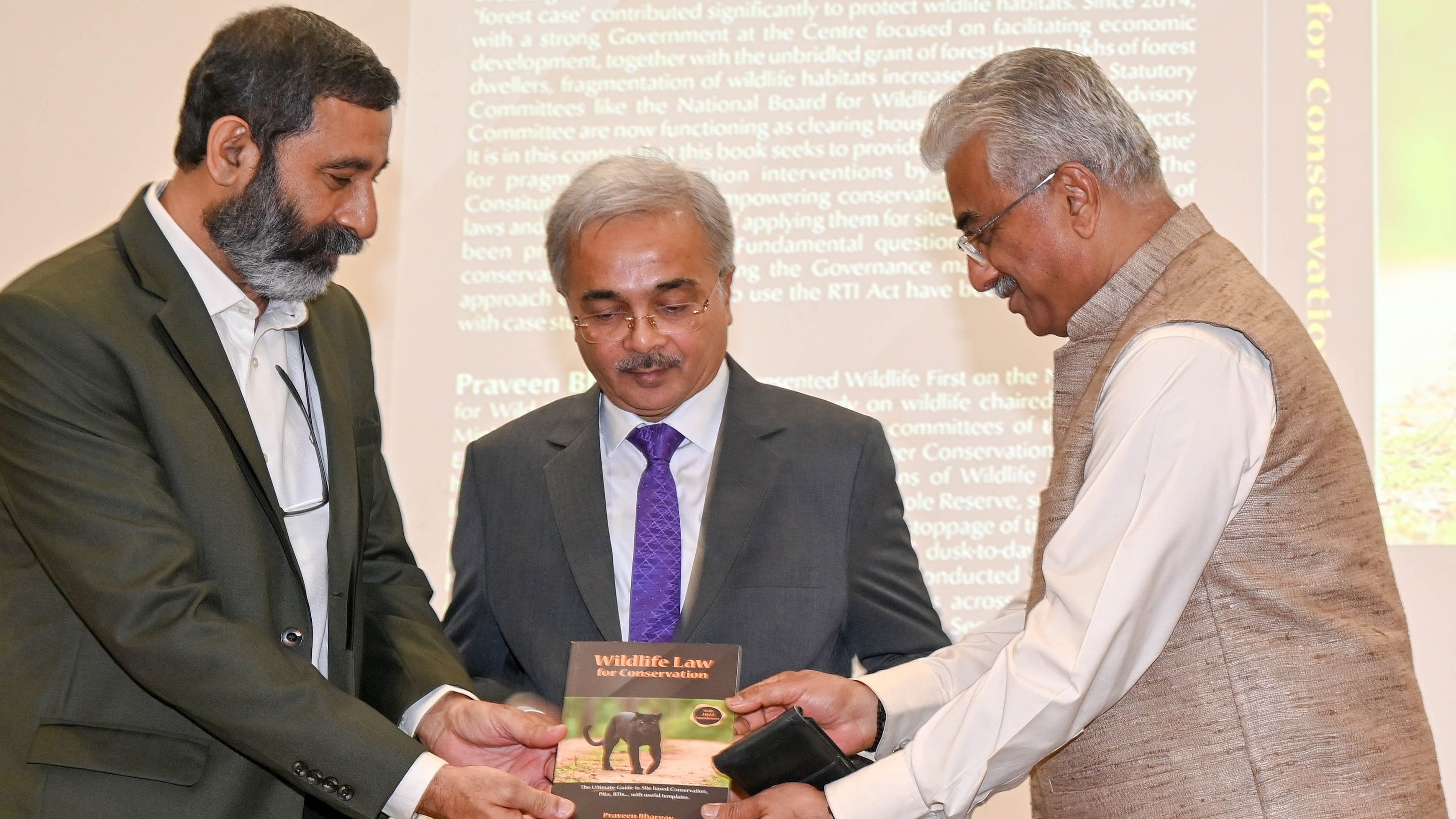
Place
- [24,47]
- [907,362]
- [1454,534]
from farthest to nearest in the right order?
[24,47] < [907,362] < [1454,534]

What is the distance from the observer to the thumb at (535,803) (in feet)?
7.82

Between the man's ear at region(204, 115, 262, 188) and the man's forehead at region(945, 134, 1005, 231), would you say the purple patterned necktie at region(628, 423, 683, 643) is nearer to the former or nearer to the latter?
the man's forehead at region(945, 134, 1005, 231)

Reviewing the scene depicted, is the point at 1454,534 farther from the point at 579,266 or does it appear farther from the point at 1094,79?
the point at 579,266

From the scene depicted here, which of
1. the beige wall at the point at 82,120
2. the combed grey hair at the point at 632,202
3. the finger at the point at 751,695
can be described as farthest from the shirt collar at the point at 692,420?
the beige wall at the point at 82,120

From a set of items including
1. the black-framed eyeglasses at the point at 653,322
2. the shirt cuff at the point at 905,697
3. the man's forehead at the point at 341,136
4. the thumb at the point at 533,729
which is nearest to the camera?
the thumb at the point at 533,729

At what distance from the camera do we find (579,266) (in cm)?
286

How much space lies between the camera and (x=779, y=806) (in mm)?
2367

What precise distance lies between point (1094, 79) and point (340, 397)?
A: 158 cm

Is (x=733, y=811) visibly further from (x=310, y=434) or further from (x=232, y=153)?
(x=232, y=153)

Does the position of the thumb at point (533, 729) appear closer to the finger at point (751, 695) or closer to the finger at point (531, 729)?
the finger at point (531, 729)

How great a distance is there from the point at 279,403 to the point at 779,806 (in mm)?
1208

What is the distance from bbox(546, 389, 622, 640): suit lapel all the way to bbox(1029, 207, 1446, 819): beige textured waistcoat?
3.30 feet

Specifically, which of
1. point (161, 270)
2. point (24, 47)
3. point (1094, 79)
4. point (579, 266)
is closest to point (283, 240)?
point (161, 270)

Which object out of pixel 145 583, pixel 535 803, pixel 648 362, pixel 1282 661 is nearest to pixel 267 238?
pixel 145 583
